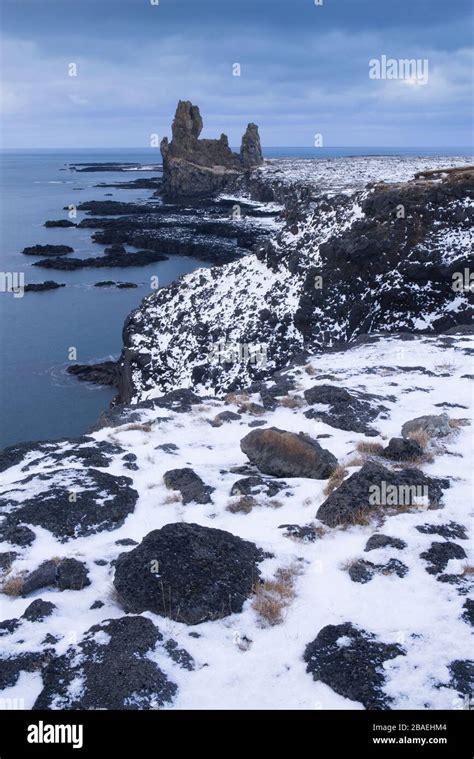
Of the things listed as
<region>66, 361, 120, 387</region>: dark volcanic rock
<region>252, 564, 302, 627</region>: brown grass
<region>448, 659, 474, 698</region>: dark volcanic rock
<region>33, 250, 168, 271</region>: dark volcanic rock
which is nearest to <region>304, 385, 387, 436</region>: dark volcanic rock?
<region>252, 564, 302, 627</region>: brown grass

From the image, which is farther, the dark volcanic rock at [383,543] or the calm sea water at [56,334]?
the calm sea water at [56,334]

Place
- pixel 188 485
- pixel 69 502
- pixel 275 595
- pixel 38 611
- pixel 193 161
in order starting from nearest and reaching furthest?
1. pixel 38 611
2. pixel 275 595
3. pixel 69 502
4. pixel 188 485
5. pixel 193 161

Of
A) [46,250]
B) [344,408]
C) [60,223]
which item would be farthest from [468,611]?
[60,223]

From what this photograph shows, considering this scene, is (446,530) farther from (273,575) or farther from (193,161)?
(193,161)

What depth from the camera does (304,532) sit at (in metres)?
8.27

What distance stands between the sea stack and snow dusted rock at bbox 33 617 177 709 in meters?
136

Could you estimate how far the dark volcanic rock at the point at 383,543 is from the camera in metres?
7.68

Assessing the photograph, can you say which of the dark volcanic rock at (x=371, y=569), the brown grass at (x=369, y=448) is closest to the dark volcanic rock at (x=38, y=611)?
the dark volcanic rock at (x=371, y=569)

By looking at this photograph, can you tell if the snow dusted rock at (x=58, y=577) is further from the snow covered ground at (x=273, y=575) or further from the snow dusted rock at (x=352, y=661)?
the snow dusted rock at (x=352, y=661)

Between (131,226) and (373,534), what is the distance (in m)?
87.5

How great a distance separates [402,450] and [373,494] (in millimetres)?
1872

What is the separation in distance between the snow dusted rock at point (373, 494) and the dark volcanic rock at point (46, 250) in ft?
224

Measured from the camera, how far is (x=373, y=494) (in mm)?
8672

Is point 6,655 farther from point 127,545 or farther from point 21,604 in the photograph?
point 127,545
